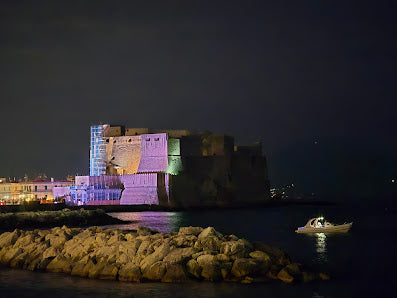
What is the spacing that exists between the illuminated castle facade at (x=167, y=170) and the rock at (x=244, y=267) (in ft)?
107

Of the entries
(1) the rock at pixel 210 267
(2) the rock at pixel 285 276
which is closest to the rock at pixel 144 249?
(1) the rock at pixel 210 267

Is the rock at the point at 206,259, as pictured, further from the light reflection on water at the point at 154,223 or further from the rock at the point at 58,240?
the light reflection on water at the point at 154,223

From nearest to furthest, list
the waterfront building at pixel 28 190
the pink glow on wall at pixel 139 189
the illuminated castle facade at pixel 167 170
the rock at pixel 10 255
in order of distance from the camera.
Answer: the rock at pixel 10 255, the pink glow on wall at pixel 139 189, the illuminated castle facade at pixel 167 170, the waterfront building at pixel 28 190

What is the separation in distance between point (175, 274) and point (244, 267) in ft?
4.61

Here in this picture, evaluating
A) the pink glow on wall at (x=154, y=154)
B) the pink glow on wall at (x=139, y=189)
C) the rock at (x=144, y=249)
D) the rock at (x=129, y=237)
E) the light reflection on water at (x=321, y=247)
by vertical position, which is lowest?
the light reflection on water at (x=321, y=247)

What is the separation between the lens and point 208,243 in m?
13.9

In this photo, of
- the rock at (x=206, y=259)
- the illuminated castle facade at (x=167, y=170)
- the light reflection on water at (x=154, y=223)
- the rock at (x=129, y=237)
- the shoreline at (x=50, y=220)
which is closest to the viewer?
the rock at (x=206, y=259)

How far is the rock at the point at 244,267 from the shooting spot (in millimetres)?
12719

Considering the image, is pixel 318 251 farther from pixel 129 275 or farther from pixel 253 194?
pixel 253 194

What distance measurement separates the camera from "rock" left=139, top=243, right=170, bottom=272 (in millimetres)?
13219

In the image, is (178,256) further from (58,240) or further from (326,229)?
(326,229)

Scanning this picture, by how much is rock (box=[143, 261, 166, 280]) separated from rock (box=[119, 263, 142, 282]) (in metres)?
0.15

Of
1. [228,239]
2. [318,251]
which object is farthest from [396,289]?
[318,251]

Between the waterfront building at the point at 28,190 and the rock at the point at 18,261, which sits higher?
the waterfront building at the point at 28,190
